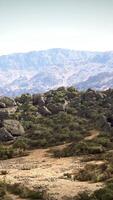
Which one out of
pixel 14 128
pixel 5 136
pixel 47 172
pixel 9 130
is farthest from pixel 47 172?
pixel 14 128

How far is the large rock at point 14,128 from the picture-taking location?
44219mm

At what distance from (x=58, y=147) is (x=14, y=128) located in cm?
795

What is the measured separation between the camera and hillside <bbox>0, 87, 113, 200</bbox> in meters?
22.2

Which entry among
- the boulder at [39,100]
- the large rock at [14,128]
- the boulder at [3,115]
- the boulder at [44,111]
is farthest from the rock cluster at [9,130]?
the boulder at [39,100]

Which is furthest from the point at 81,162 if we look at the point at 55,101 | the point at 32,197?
the point at 55,101

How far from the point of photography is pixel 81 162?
30.8m

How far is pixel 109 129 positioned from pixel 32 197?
76.8ft

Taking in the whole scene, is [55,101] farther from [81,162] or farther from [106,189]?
[106,189]

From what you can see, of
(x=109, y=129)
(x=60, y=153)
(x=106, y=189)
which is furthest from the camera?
(x=109, y=129)

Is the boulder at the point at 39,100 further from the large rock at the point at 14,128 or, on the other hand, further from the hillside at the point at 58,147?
the large rock at the point at 14,128

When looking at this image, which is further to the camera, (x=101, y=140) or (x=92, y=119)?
(x=92, y=119)

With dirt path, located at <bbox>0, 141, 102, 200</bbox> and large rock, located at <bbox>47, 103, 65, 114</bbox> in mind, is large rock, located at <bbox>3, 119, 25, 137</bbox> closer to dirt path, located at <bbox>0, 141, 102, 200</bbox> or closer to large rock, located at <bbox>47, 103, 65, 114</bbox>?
dirt path, located at <bbox>0, 141, 102, 200</bbox>

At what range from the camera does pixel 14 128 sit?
4472 centimetres

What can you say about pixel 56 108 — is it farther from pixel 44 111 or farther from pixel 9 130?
pixel 9 130
